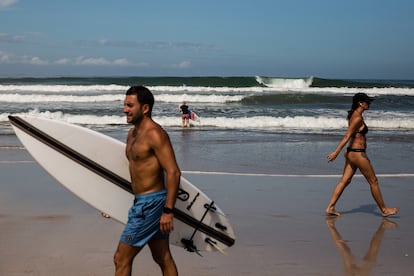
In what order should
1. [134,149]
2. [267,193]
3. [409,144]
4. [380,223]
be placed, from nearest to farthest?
[134,149] < [380,223] < [267,193] < [409,144]

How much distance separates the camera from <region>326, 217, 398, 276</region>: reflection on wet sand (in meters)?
4.67

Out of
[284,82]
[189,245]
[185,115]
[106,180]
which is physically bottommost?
[284,82]

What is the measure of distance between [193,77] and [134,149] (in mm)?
59038

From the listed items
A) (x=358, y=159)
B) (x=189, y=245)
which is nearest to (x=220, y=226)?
(x=189, y=245)

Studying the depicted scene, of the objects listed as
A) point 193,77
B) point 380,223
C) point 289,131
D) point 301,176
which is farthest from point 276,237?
point 193,77

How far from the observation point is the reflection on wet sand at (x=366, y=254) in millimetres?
4672

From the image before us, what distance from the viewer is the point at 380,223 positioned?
6312 millimetres

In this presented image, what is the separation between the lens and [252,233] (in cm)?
571

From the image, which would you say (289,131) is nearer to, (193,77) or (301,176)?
(301,176)

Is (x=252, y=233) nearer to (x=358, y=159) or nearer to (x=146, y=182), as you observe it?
(x=358, y=159)

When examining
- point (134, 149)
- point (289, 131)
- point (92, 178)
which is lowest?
point (289, 131)

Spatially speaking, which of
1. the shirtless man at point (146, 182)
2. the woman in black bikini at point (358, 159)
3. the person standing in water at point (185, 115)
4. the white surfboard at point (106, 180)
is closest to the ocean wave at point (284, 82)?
the person standing in water at point (185, 115)

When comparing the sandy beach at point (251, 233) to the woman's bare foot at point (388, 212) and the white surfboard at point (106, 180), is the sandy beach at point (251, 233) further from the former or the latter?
the white surfboard at point (106, 180)

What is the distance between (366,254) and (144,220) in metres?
2.49
